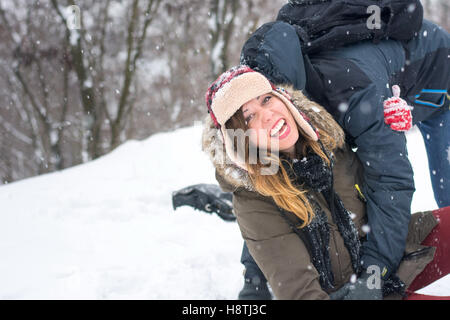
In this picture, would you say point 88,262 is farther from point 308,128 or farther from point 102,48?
point 102,48

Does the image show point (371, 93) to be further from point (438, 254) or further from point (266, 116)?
A: point (438, 254)

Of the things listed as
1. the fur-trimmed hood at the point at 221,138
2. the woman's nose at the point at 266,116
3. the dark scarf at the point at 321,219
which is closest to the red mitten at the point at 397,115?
the fur-trimmed hood at the point at 221,138

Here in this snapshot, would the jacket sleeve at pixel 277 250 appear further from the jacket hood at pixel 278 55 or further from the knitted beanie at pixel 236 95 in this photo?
the jacket hood at pixel 278 55

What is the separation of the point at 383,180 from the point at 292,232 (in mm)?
542

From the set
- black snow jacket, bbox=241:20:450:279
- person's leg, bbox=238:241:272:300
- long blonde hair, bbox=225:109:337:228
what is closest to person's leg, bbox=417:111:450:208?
black snow jacket, bbox=241:20:450:279

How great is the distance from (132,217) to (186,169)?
1514 millimetres

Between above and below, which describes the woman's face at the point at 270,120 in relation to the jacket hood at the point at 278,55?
below

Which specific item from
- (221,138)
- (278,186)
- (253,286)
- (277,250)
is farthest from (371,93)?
(253,286)

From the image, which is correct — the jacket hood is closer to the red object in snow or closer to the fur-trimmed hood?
the fur-trimmed hood

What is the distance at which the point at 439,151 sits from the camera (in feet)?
8.33

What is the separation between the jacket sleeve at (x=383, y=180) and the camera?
5.75 ft

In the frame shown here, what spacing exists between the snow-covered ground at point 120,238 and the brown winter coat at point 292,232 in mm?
513
